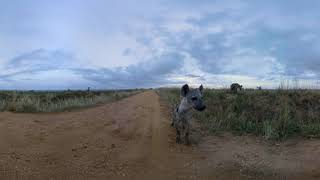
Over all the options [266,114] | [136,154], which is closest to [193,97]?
[136,154]

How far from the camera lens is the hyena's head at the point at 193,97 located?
511 inches

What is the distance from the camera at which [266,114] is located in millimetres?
17609

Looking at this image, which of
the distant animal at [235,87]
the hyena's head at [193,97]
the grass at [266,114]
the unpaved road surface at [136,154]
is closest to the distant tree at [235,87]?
the distant animal at [235,87]

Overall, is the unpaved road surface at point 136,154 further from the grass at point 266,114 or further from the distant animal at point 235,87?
the distant animal at point 235,87

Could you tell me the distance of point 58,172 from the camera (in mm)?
10109

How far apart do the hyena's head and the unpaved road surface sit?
1.03 metres

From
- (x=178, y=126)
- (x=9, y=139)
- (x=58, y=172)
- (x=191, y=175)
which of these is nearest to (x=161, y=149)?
→ (x=178, y=126)

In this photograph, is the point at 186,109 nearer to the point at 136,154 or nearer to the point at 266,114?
the point at 136,154

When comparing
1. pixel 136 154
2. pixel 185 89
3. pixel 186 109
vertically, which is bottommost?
pixel 136 154

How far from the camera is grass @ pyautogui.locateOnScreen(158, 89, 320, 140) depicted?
14.7m

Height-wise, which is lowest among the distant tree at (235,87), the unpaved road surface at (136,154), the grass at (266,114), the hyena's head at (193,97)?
the unpaved road surface at (136,154)

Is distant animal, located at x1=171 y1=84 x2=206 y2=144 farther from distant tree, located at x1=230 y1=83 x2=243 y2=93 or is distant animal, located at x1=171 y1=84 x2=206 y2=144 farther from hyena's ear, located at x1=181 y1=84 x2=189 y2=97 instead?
distant tree, located at x1=230 y1=83 x2=243 y2=93

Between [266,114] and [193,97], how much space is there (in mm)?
5288

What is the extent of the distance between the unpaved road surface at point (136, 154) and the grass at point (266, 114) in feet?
2.67
